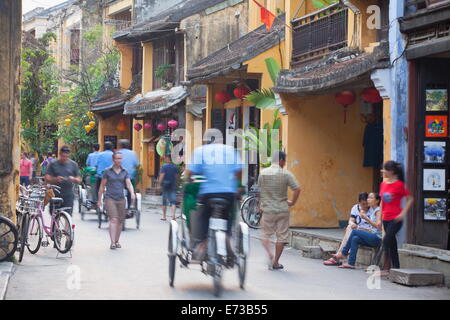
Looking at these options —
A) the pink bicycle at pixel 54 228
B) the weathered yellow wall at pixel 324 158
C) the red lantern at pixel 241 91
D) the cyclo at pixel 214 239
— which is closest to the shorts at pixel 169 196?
the red lantern at pixel 241 91

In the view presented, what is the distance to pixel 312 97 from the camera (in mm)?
18375

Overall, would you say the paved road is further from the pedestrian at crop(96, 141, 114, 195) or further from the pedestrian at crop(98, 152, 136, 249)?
the pedestrian at crop(96, 141, 114, 195)

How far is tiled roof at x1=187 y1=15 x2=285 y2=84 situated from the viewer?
20.2 metres

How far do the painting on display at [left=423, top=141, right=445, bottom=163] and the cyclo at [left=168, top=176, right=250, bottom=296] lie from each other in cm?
416

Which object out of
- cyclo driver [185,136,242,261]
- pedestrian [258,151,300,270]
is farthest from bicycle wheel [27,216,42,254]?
cyclo driver [185,136,242,261]

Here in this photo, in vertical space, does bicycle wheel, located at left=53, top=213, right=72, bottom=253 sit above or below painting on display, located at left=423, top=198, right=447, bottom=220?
below

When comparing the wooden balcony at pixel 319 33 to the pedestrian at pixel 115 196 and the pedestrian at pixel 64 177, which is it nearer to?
the pedestrian at pixel 115 196

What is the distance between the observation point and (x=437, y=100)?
1295cm

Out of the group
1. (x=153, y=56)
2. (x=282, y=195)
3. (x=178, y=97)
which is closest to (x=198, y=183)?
(x=282, y=195)

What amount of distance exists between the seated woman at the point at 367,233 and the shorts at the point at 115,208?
3.80m

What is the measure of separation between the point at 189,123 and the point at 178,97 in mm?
963
